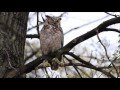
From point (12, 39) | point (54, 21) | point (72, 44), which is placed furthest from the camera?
point (54, 21)

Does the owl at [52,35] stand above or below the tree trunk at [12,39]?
below

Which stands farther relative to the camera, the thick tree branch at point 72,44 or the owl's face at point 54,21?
the owl's face at point 54,21

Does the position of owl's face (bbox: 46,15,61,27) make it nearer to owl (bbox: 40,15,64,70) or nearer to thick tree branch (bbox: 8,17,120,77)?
owl (bbox: 40,15,64,70)

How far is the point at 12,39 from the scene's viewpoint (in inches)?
185

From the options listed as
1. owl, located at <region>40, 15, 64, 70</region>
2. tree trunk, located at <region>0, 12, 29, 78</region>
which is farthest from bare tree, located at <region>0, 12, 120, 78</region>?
owl, located at <region>40, 15, 64, 70</region>

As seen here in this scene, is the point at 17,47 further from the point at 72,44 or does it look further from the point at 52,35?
the point at 52,35

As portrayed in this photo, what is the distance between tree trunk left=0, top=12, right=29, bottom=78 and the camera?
15.0 feet

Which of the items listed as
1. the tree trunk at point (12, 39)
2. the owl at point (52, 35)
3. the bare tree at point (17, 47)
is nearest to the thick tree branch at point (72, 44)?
the bare tree at point (17, 47)

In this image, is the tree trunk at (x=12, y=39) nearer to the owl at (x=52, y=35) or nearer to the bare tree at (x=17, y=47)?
the bare tree at (x=17, y=47)

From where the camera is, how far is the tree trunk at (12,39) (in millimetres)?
4562

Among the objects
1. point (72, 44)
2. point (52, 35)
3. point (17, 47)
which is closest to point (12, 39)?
point (17, 47)
